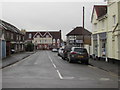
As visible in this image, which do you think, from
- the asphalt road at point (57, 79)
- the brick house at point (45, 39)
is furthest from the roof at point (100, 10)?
the brick house at point (45, 39)

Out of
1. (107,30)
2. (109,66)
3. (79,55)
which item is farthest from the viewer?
(107,30)

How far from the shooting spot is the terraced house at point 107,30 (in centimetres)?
2258

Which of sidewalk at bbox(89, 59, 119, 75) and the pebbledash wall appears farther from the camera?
the pebbledash wall

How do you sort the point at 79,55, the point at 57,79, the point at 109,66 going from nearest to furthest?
the point at 57,79
the point at 109,66
the point at 79,55

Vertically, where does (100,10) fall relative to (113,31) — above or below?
above

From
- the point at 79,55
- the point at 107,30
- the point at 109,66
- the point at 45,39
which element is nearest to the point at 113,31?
the point at 107,30

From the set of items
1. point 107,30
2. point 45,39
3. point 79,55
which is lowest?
point 79,55

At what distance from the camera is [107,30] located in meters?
26.0

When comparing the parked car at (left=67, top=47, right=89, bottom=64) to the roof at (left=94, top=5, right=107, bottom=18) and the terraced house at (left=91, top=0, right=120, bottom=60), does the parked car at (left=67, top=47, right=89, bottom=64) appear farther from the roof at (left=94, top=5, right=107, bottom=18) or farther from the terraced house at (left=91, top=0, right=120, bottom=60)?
the roof at (left=94, top=5, right=107, bottom=18)

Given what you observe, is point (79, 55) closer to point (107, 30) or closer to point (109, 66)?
point (107, 30)

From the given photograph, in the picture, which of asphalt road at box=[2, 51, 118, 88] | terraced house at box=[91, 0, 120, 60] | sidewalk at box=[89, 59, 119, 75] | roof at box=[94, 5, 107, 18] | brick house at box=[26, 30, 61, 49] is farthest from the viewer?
brick house at box=[26, 30, 61, 49]

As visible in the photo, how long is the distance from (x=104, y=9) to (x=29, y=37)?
91.6m

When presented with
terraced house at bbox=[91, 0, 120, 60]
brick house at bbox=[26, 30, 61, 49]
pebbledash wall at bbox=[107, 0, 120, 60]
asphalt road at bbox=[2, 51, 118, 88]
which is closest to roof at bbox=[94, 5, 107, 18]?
terraced house at bbox=[91, 0, 120, 60]

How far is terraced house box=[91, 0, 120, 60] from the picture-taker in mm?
22584
